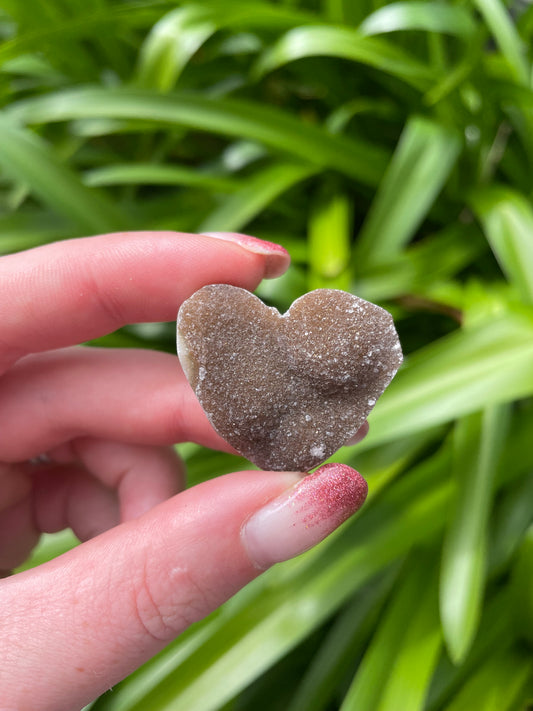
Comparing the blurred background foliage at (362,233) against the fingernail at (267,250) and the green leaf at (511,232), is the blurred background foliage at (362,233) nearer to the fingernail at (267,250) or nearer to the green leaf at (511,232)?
the green leaf at (511,232)

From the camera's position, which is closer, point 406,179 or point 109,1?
point 406,179

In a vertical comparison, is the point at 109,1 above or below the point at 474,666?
above

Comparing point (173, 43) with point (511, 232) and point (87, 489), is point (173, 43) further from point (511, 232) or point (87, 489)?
point (87, 489)

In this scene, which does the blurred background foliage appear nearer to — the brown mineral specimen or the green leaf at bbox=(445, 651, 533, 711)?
the green leaf at bbox=(445, 651, 533, 711)

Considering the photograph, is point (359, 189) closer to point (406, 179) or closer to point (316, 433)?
point (406, 179)

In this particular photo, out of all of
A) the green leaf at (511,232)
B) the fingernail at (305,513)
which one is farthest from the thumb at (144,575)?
the green leaf at (511,232)

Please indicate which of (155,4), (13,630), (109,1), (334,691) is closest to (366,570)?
(334,691)

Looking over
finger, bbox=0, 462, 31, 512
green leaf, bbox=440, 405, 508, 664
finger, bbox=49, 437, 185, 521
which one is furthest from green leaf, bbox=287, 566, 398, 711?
finger, bbox=0, 462, 31, 512
